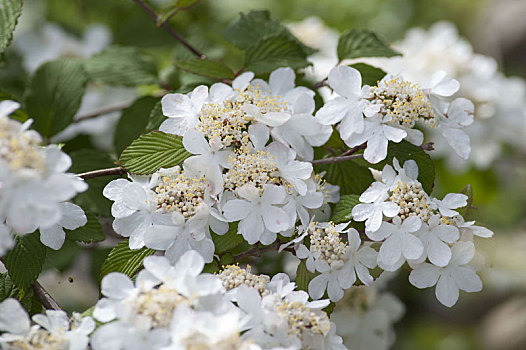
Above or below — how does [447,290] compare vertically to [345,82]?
below

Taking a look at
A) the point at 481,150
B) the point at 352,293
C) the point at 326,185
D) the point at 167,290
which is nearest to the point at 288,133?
the point at 326,185

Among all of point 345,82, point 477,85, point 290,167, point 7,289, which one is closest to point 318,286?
point 290,167

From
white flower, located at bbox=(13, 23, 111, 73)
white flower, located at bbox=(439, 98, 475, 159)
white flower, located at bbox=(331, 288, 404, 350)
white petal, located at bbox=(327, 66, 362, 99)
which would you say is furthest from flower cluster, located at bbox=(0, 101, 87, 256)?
white flower, located at bbox=(13, 23, 111, 73)

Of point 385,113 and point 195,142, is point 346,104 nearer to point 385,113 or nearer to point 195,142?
point 385,113

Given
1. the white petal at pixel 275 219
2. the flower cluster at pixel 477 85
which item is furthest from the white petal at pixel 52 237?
the flower cluster at pixel 477 85

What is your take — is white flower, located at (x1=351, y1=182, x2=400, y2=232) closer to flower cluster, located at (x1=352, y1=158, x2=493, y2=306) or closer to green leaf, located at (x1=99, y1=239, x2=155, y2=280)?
flower cluster, located at (x1=352, y1=158, x2=493, y2=306)

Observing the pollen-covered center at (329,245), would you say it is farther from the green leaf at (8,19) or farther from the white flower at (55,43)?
the white flower at (55,43)

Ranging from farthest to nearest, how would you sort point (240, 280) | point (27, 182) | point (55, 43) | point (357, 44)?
point (55, 43), point (357, 44), point (240, 280), point (27, 182)
